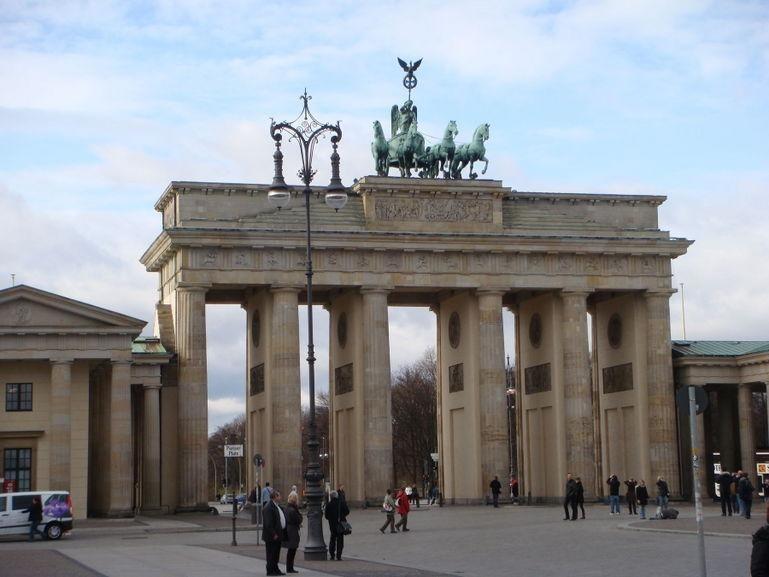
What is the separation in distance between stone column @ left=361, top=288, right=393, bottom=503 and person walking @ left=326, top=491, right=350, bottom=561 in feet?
117

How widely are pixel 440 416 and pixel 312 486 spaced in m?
46.3

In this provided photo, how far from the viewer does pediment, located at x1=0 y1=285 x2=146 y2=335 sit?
62.6 metres

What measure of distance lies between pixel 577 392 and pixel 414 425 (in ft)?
205

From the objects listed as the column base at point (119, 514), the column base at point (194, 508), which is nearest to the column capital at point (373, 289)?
the column base at point (194, 508)

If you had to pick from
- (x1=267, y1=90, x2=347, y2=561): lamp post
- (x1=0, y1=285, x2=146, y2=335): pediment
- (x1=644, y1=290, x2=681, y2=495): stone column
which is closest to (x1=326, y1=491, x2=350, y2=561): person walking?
(x1=267, y1=90, x2=347, y2=561): lamp post

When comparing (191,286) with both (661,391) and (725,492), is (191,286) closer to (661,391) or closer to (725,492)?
(661,391)

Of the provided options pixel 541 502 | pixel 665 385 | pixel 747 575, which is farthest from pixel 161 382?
pixel 747 575

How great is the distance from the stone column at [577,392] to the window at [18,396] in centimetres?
2979

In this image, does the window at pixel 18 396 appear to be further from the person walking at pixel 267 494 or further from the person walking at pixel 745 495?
the person walking at pixel 745 495

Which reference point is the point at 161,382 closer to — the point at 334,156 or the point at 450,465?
the point at 450,465

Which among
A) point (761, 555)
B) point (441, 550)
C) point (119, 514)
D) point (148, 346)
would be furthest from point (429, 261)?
point (761, 555)

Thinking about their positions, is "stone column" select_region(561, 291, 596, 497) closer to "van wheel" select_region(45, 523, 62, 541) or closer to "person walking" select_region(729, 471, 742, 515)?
"person walking" select_region(729, 471, 742, 515)

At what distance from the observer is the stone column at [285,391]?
2849 inches

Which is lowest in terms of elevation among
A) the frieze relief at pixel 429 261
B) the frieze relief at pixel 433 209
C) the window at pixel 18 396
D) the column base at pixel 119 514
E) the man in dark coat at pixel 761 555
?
the column base at pixel 119 514
